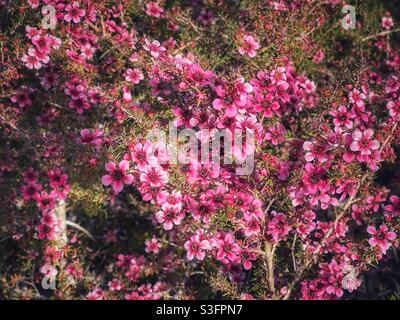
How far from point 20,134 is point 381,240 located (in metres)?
2.61

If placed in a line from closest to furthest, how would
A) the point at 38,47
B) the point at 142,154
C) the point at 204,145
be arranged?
the point at 142,154 → the point at 204,145 → the point at 38,47

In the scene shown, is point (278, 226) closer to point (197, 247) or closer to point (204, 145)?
point (197, 247)

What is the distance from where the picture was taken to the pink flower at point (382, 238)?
2725 mm

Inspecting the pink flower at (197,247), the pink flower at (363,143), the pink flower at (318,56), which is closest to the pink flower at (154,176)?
the pink flower at (197,247)

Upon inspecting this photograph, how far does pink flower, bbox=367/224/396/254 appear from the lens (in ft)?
8.94

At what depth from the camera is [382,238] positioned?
108 inches

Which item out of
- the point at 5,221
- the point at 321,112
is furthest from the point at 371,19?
the point at 5,221

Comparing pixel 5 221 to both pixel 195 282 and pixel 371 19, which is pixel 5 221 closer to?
pixel 195 282

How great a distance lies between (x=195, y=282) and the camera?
439 centimetres

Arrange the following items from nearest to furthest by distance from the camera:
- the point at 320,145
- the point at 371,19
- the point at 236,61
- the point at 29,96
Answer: the point at 320,145 → the point at 29,96 → the point at 236,61 → the point at 371,19

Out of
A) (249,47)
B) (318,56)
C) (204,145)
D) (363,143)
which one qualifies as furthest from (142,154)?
(318,56)

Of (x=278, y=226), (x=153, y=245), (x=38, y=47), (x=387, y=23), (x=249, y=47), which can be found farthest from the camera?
(x=387, y=23)

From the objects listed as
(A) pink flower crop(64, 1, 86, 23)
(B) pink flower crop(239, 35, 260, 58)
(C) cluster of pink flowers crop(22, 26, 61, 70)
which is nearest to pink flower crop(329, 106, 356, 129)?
(B) pink flower crop(239, 35, 260, 58)

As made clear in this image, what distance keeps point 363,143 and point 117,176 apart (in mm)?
1460
